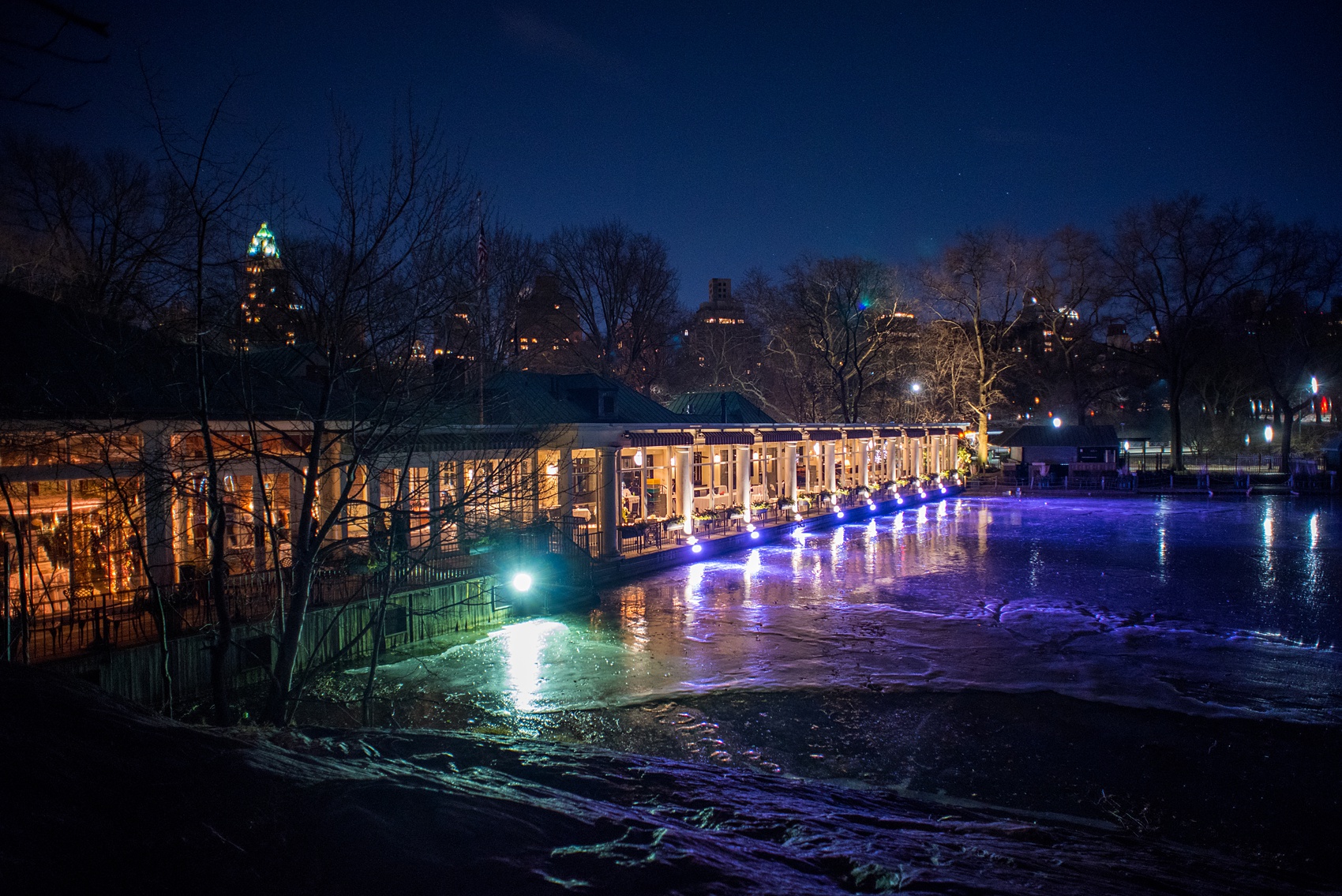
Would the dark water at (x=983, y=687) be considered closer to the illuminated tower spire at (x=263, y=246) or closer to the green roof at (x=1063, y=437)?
the illuminated tower spire at (x=263, y=246)

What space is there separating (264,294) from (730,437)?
2159cm

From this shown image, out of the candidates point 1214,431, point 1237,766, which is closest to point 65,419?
point 1237,766

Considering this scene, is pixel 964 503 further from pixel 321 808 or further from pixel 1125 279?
pixel 321 808

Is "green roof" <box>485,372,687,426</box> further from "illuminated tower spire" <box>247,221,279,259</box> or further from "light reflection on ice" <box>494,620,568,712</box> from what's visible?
"illuminated tower spire" <box>247,221,279,259</box>

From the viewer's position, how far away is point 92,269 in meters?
16.0

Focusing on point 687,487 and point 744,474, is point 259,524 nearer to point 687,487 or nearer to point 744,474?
point 687,487

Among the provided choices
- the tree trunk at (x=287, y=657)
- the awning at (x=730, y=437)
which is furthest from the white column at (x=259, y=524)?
the awning at (x=730, y=437)

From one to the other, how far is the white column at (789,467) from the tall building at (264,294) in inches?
1142

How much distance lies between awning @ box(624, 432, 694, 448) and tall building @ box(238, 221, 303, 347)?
1489cm

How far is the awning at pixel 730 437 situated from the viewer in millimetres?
27953

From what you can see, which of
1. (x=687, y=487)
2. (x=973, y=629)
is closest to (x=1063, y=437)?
(x=687, y=487)

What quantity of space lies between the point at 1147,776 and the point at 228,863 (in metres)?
8.49

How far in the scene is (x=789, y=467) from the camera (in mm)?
36406

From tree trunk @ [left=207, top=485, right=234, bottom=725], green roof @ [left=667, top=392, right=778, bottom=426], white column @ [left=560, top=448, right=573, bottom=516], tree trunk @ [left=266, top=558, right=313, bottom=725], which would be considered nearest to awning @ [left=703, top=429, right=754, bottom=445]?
green roof @ [left=667, top=392, right=778, bottom=426]
